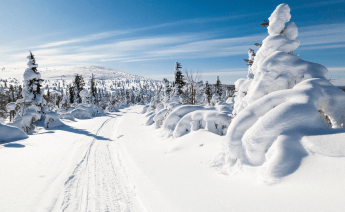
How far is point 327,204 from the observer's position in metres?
2.76

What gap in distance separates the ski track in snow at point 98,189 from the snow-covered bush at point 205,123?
4.02m

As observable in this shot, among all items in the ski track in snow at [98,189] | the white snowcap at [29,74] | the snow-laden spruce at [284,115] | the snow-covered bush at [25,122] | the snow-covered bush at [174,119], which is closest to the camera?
the snow-laden spruce at [284,115]

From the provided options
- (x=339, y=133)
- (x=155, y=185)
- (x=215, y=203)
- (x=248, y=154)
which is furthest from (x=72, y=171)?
(x=339, y=133)

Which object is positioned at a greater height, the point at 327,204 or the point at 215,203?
the point at 327,204

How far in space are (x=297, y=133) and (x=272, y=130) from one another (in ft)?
1.69

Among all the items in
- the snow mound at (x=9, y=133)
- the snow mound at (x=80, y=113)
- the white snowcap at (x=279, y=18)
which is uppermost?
the white snowcap at (x=279, y=18)

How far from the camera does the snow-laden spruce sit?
3768 mm

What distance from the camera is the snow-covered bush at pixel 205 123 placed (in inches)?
355

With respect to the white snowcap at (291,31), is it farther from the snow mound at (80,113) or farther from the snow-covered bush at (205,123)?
the snow mound at (80,113)

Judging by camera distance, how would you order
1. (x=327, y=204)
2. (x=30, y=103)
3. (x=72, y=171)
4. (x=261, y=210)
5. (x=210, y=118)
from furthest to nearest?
(x=30, y=103) < (x=210, y=118) < (x=72, y=171) < (x=261, y=210) < (x=327, y=204)

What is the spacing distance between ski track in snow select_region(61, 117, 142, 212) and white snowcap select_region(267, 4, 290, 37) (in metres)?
7.70

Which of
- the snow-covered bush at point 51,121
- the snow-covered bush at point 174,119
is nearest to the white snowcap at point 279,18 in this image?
the snow-covered bush at point 174,119

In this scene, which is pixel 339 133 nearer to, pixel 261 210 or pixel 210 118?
pixel 261 210

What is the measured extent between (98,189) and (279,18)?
866 cm
